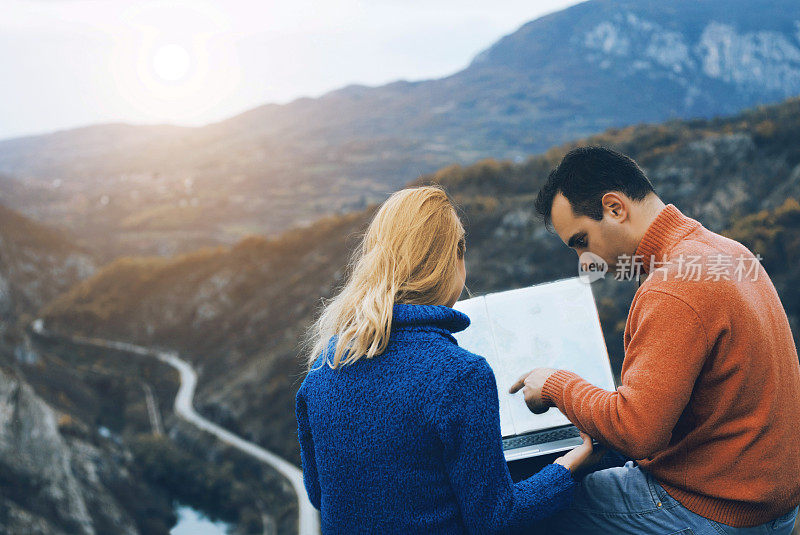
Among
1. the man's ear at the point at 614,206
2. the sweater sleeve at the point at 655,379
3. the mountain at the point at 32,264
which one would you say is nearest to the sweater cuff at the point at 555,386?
the sweater sleeve at the point at 655,379

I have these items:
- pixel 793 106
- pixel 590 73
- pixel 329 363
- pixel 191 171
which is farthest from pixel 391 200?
pixel 590 73

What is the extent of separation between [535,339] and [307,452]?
2.78ft

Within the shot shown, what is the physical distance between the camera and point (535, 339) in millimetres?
1861

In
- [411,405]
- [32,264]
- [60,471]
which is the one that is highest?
[411,405]

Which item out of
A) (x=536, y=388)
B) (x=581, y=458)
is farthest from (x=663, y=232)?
(x=581, y=458)

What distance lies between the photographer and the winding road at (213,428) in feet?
39.9

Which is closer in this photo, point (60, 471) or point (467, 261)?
point (60, 471)

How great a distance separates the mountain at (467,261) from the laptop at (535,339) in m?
5.17

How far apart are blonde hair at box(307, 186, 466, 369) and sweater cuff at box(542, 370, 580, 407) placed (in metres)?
0.41

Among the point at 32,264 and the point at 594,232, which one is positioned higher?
the point at 594,232

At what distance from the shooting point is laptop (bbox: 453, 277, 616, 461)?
5.92ft

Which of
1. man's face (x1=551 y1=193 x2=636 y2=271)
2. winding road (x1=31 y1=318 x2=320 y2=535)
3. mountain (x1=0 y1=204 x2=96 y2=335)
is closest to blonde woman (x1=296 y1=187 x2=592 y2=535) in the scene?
man's face (x1=551 y1=193 x2=636 y2=271)

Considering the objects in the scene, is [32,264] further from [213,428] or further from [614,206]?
[614,206]

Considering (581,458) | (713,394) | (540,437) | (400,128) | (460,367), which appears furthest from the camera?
(400,128)
